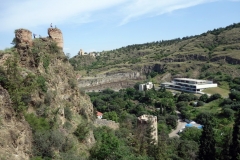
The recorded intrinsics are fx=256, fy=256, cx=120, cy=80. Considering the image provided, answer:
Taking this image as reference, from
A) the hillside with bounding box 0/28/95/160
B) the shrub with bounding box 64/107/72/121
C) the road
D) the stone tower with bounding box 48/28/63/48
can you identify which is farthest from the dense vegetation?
the stone tower with bounding box 48/28/63/48

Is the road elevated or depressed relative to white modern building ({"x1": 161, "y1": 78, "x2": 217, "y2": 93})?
depressed

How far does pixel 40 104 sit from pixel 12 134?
4343 millimetres

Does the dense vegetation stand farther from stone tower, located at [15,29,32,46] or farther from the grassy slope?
stone tower, located at [15,29,32,46]

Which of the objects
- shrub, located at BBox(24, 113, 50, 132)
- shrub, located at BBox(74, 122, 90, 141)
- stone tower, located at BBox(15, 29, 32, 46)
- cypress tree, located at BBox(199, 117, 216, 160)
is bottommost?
cypress tree, located at BBox(199, 117, 216, 160)

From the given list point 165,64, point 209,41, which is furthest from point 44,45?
point 209,41

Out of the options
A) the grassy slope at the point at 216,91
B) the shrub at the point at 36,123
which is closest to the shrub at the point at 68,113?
the shrub at the point at 36,123

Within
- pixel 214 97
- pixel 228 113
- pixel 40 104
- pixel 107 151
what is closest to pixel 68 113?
pixel 40 104

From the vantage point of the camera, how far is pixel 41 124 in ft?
43.0

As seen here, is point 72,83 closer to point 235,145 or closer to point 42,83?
point 42,83

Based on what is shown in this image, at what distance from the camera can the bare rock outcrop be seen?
9570mm

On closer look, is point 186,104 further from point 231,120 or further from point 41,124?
point 41,124

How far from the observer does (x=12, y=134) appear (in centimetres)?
1024

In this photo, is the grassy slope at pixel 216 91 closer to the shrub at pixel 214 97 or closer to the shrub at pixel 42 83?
the shrub at pixel 214 97

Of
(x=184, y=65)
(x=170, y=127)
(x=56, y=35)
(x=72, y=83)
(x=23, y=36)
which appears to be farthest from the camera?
(x=184, y=65)
